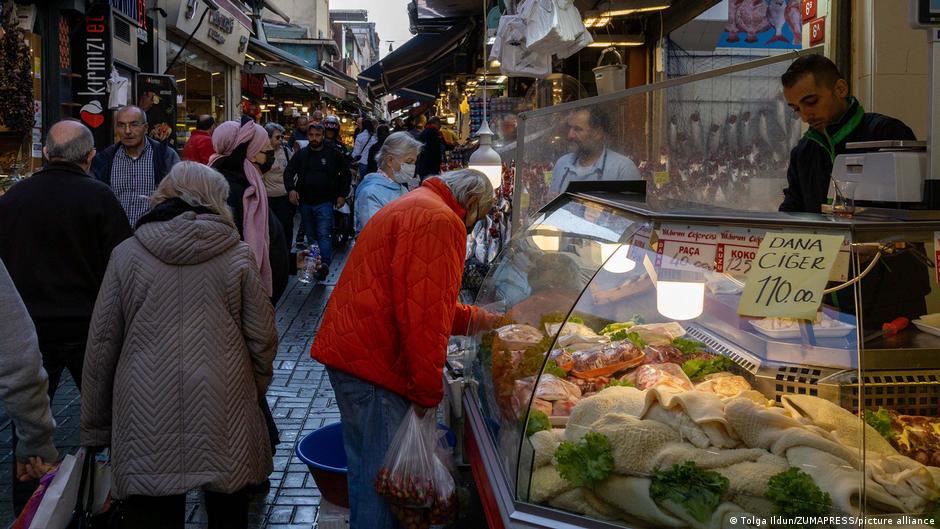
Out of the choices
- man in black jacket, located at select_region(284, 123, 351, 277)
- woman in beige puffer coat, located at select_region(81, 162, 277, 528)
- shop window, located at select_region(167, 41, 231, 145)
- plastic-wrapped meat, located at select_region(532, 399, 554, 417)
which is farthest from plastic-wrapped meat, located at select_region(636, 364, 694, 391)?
shop window, located at select_region(167, 41, 231, 145)

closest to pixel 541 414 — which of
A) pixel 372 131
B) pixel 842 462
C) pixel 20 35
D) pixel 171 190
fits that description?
pixel 842 462

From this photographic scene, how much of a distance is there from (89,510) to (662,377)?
2.22 meters

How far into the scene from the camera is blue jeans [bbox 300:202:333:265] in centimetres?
1222

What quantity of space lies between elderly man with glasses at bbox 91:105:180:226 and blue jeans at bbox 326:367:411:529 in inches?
158

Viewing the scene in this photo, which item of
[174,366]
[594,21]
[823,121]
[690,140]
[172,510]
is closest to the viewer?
[174,366]

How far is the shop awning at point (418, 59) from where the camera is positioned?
53.6 ft

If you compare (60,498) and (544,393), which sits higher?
(544,393)

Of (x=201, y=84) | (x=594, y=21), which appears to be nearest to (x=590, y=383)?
(x=594, y=21)

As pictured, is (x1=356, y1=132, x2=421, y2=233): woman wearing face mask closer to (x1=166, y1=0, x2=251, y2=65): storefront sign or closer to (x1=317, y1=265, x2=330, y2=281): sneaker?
(x1=317, y1=265, x2=330, y2=281): sneaker

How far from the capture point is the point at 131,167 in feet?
23.3

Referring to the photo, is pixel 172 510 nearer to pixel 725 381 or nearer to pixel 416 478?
pixel 416 478

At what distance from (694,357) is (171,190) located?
225cm

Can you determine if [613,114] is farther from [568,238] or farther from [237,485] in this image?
[237,485]

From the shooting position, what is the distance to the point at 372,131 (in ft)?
56.6
